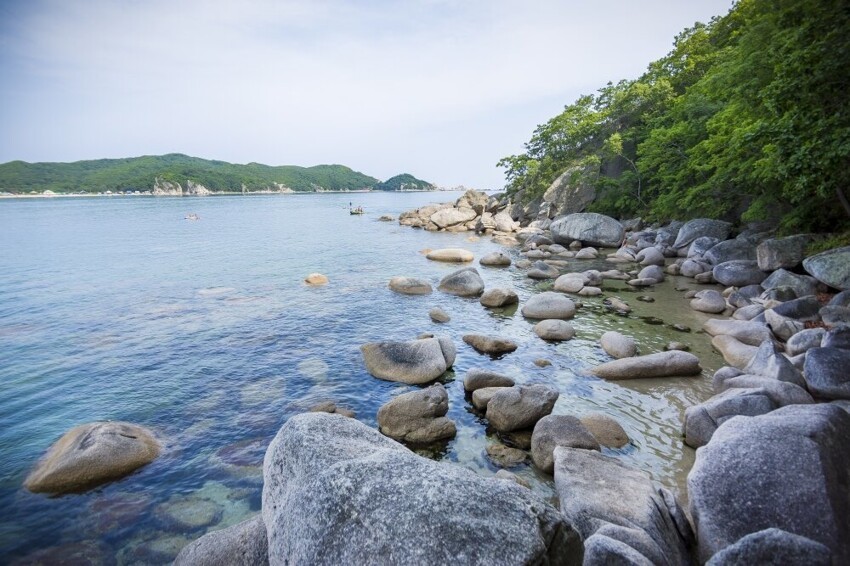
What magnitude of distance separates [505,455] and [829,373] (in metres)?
7.44

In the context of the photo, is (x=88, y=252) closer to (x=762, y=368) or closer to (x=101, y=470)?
(x=101, y=470)

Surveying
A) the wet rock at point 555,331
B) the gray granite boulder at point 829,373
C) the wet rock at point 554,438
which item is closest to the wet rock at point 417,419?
the wet rock at point 554,438

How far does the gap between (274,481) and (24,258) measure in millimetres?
41577

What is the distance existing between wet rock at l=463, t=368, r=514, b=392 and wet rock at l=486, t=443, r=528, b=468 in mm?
2518

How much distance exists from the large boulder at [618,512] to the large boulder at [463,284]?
14525 millimetres

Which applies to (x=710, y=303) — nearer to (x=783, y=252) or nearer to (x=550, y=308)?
(x=783, y=252)

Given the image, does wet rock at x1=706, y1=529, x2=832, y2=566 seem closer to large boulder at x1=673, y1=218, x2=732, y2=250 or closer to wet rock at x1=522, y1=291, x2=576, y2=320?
wet rock at x1=522, y1=291, x2=576, y2=320

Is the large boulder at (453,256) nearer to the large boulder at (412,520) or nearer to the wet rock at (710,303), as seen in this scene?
the wet rock at (710,303)

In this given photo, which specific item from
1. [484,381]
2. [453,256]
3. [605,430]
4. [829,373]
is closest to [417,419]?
[484,381]

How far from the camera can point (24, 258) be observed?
33.1m

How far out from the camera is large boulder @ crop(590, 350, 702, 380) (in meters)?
12.3

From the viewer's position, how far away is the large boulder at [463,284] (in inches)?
871

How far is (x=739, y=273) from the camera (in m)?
19.7

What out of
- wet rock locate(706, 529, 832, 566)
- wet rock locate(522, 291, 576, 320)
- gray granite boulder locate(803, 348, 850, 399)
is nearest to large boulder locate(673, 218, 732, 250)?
wet rock locate(522, 291, 576, 320)
